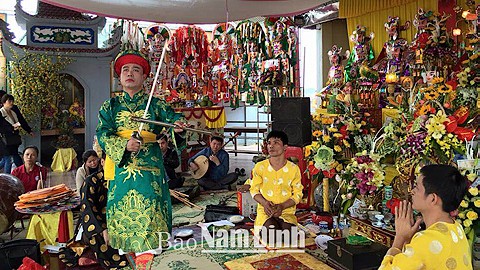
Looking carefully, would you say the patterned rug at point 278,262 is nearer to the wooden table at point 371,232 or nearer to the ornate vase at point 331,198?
the wooden table at point 371,232

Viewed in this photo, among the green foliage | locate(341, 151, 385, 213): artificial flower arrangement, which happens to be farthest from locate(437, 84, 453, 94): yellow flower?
the green foliage

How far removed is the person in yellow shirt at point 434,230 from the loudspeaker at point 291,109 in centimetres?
282

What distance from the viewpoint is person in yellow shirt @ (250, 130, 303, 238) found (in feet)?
10.2

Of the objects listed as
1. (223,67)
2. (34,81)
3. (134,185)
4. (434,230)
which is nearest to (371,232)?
(434,230)

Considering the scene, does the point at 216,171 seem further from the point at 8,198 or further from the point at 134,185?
the point at 134,185

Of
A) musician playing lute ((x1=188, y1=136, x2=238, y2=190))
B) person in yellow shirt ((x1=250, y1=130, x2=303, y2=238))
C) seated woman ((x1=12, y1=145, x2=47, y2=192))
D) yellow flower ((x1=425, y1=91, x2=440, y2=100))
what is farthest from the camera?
musician playing lute ((x1=188, y1=136, x2=238, y2=190))

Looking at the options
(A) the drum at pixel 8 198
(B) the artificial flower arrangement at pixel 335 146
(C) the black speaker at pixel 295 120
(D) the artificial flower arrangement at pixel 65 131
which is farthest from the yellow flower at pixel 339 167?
(D) the artificial flower arrangement at pixel 65 131

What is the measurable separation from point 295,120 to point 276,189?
4.67ft

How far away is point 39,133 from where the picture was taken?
7922 millimetres

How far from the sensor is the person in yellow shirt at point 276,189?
3.11 meters

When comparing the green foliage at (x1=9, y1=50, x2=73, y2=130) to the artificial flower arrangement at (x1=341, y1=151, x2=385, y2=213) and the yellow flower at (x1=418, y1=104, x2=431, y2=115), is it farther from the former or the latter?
the yellow flower at (x1=418, y1=104, x2=431, y2=115)

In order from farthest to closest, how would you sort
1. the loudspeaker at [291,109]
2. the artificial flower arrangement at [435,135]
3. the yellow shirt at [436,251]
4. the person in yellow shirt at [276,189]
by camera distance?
the loudspeaker at [291,109] → the person in yellow shirt at [276,189] → the artificial flower arrangement at [435,135] → the yellow shirt at [436,251]

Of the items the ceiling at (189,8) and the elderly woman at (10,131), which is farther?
the elderly woman at (10,131)

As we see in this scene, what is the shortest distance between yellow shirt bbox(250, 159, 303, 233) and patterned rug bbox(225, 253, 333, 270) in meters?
0.34
